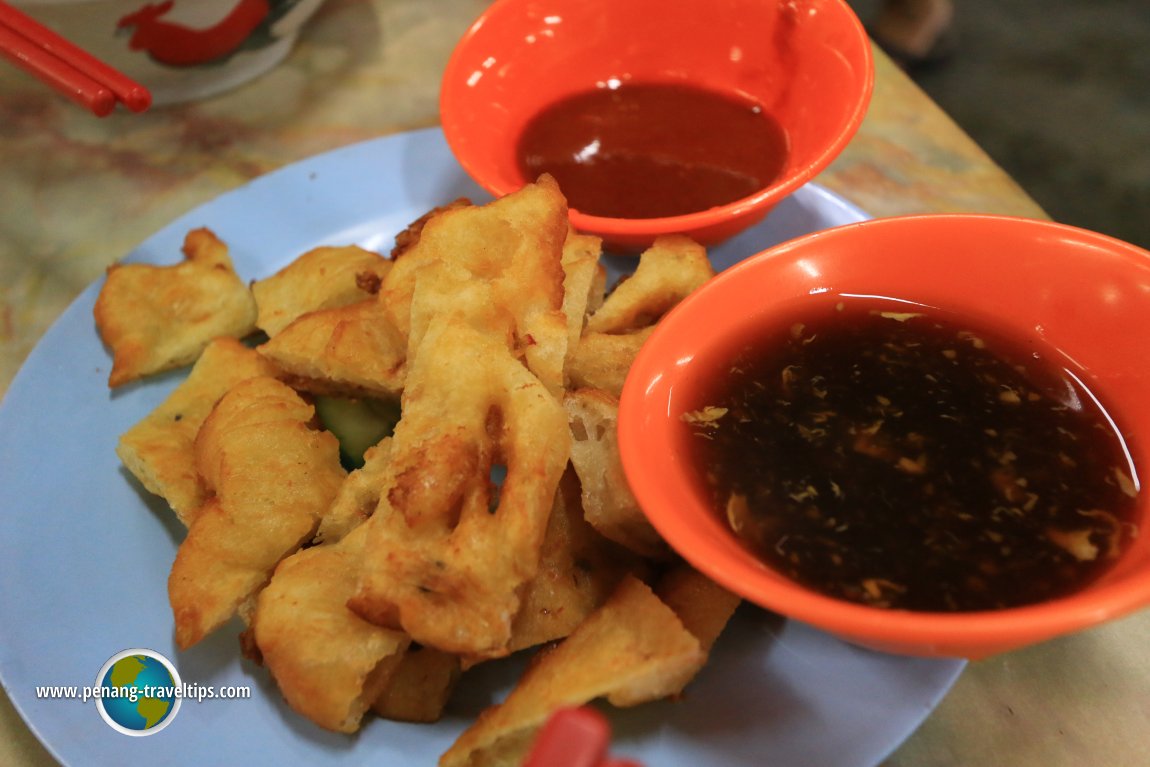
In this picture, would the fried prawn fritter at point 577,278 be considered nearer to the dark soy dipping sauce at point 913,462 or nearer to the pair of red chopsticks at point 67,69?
→ the dark soy dipping sauce at point 913,462

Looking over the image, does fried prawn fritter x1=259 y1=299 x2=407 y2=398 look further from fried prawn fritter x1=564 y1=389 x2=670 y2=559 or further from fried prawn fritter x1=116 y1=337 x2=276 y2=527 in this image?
fried prawn fritter x1=564 y1=389 x2=670 y2=559

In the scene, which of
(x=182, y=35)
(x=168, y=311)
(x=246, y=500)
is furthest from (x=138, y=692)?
(x=182, y=35)

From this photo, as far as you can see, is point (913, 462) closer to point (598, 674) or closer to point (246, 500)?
point (598, 674)

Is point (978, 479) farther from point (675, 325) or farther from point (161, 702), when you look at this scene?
point (161, 702)

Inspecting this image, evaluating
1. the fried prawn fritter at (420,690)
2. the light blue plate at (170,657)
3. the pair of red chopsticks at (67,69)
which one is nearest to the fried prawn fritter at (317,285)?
the light blue plate at (170,657)

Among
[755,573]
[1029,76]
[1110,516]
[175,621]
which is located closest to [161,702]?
[175,621]
